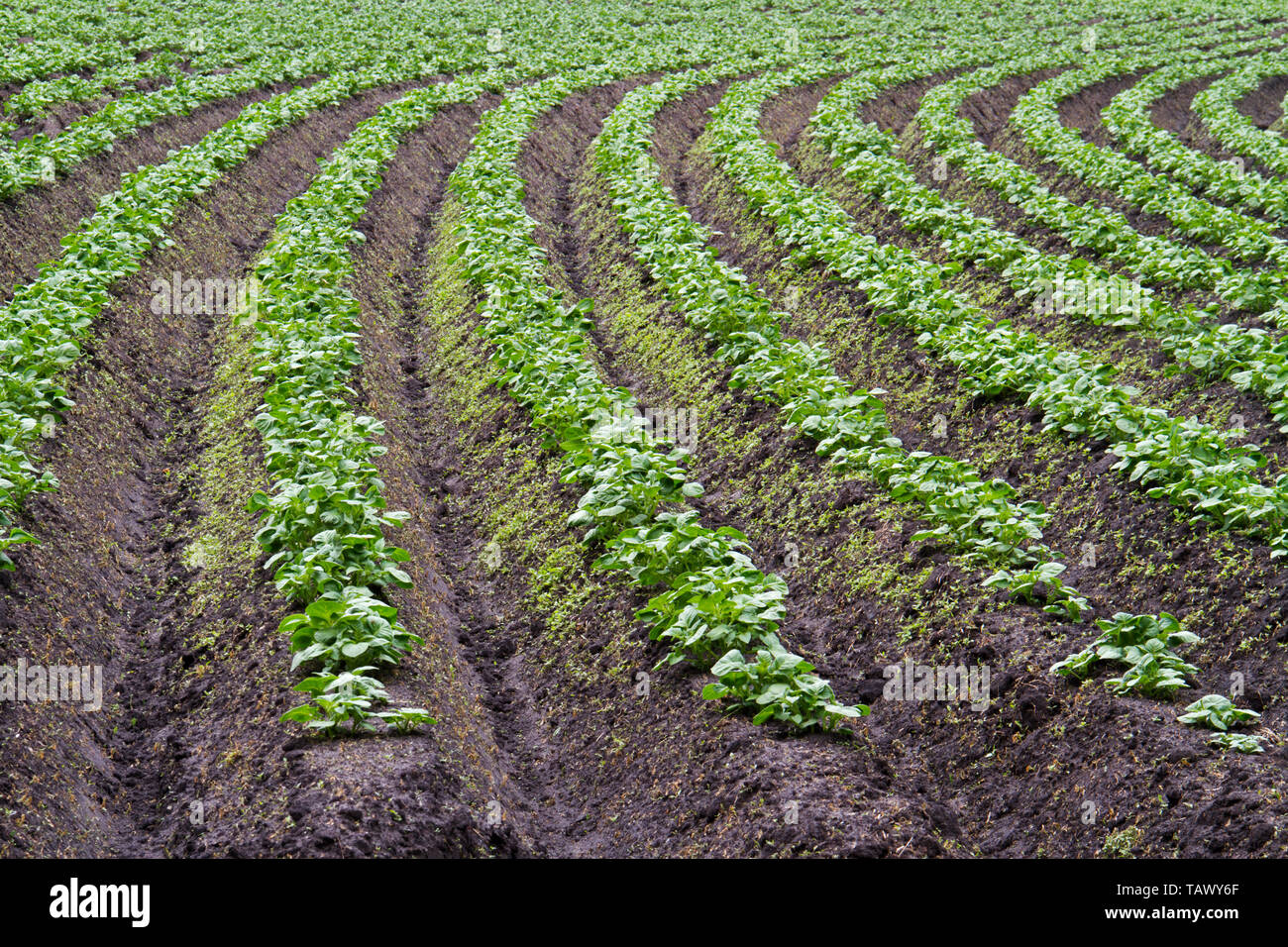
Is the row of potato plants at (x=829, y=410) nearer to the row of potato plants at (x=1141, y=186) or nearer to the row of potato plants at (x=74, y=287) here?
the row of potato plants at (x=74, y=287)

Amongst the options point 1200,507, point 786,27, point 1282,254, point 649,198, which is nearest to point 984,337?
point 1200,507

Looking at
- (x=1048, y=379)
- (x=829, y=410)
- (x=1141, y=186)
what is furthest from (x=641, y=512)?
(x=1141, y=186)

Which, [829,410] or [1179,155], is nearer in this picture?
[829,410]

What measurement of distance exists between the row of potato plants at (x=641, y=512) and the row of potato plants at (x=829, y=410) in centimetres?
121

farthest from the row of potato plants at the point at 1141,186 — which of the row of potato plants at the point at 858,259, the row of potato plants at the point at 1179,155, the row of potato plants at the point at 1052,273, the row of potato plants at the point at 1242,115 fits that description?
the row of potato plants at the point at 858,259

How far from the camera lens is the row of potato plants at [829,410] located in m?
7.07

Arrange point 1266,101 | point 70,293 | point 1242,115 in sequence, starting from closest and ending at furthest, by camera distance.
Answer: point 70,293, point 1242,115, point 1266,101

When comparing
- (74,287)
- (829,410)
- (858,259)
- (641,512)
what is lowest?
(641,512)

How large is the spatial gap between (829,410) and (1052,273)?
5.36 metres

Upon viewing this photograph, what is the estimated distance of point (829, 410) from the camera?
8992 mm

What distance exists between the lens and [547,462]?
8.76m

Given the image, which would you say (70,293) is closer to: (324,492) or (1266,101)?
(324,492)

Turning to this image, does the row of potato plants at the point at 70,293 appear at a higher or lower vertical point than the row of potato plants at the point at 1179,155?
lower
